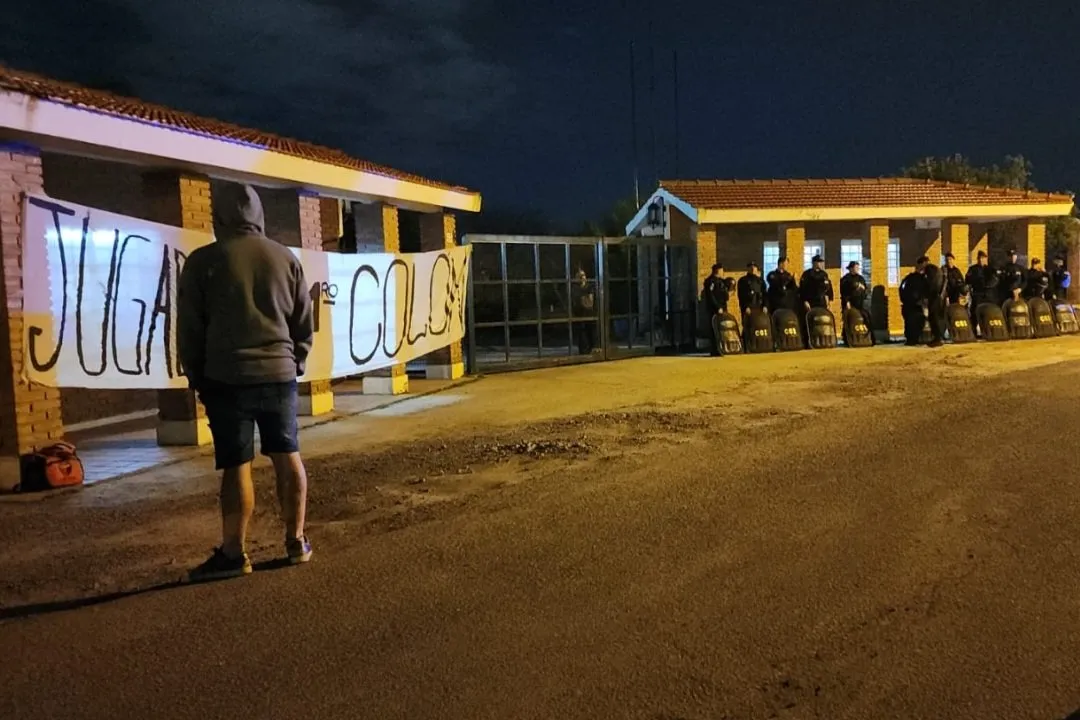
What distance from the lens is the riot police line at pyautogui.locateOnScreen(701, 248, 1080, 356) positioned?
18031mm

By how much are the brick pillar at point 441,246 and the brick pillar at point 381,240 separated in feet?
4.27

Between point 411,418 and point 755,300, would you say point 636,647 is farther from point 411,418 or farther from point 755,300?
point 755,300

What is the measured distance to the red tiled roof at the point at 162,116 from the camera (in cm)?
745

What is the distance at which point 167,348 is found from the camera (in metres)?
8.45

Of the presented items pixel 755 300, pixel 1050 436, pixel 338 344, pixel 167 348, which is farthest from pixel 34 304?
pixel 755 300

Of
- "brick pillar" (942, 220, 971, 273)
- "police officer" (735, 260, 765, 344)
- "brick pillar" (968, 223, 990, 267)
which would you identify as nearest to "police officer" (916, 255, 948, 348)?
"police officer" (735, 260, 765, 344)

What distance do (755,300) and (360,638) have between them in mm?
15017

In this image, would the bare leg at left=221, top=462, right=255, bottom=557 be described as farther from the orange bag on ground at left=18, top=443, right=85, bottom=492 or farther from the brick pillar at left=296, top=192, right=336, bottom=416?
the brick pillar at left=296, top=192, right=336, bottom=416

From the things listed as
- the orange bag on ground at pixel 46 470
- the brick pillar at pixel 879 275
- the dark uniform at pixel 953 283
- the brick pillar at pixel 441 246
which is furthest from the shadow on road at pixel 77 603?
the brick pillar at pixel 879 275

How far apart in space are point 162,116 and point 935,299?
14961 mm

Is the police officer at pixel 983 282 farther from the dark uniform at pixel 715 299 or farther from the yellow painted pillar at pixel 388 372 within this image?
the yellow painted pillar at pixel 388 372

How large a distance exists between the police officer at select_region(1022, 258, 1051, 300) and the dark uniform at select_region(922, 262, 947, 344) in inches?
106

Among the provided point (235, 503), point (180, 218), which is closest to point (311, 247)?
point (180, 218)

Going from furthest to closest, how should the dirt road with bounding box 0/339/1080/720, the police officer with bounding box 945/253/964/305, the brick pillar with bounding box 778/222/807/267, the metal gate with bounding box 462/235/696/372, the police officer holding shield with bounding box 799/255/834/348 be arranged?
the brick pillar with bounding box 778/222/807/267, the police officer with bounding box 945/253/964/305, the police officer holding shield with bounding box 799/255/834/348, the metal gate with bounding box 462/235/696/372, the dirt road with bounding box 0/339/1080/720
